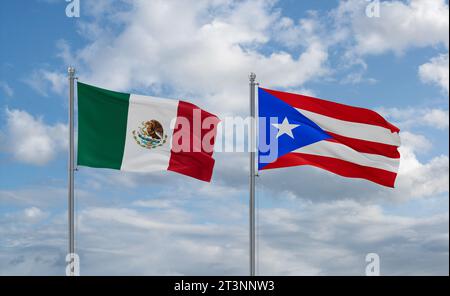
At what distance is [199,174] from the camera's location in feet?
63.9

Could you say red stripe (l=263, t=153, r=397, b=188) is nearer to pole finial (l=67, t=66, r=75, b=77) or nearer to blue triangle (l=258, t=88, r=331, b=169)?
blue triangle (l=258, t=88, r=331, b=169)

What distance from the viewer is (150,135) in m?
19.5

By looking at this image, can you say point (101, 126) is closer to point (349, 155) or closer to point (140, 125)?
point (140, 125)

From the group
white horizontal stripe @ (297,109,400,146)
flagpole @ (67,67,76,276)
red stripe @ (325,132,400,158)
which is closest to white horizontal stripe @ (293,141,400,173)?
red stripe @ (325,132,400,158)

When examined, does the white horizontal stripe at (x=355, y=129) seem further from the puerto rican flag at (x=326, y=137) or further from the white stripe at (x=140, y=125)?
the white stripe at (x=140, y=125)

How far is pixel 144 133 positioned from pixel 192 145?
4.76ft

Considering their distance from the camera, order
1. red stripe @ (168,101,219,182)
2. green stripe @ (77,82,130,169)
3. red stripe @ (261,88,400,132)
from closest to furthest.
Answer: green stripe @ (77,82,130,169) < red stripe @ (168,101,219,182) < red stripe @ (261,88,400,132)

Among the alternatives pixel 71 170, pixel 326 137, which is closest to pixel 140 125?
pixel 71 170

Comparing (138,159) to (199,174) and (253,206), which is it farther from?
(253,206)

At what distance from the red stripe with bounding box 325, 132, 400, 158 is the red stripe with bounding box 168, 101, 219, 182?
3.72m

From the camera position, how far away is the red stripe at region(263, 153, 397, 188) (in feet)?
63.3
